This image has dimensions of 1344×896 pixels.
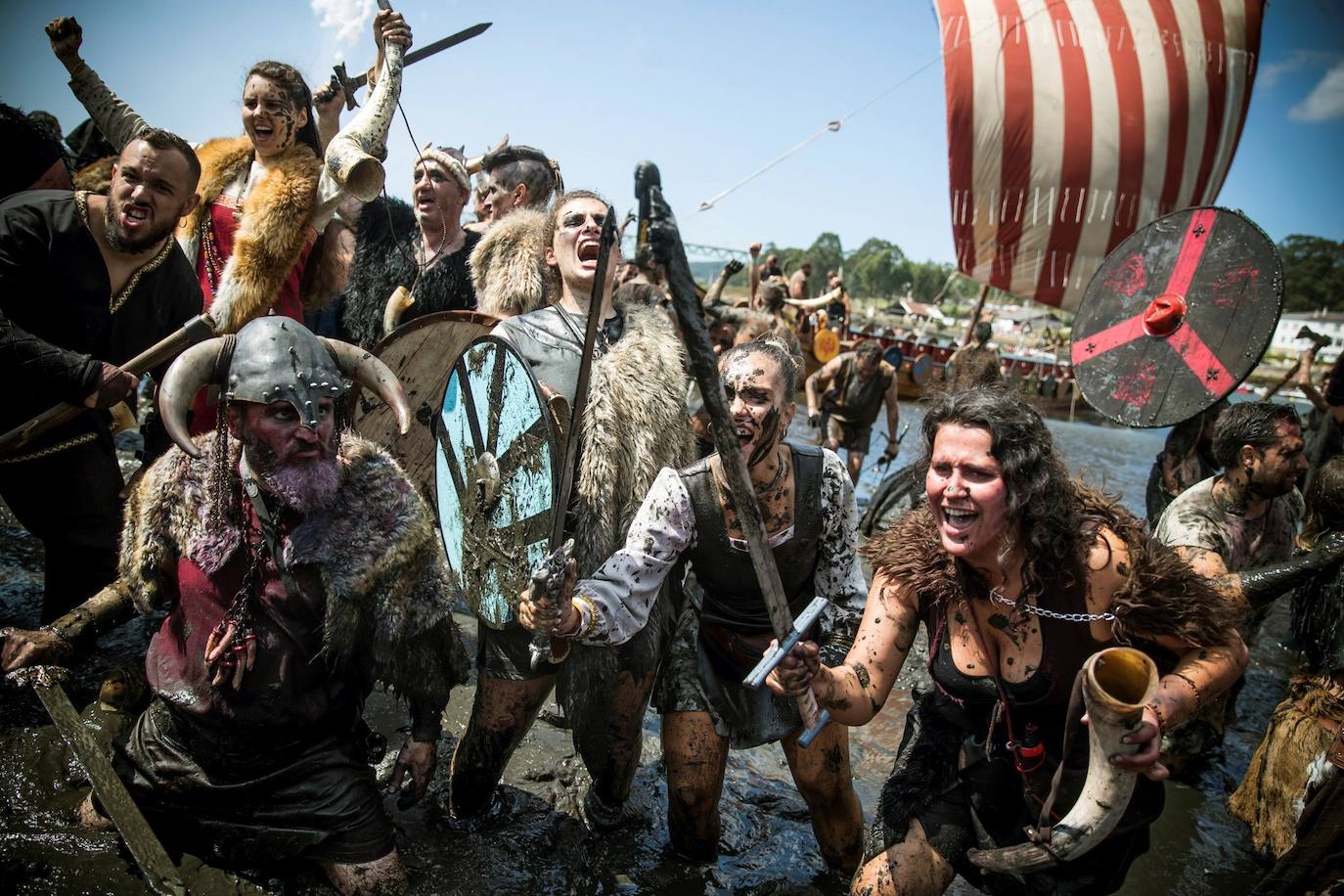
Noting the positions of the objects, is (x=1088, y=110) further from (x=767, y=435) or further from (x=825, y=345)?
(x=767, y=435)

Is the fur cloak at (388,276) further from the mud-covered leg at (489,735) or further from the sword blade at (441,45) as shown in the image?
the mud-covered leg at (489,735)

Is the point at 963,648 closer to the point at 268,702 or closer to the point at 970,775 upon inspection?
the point at 970,775

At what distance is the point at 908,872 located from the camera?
86.9 inches

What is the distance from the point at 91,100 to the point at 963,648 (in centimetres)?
422

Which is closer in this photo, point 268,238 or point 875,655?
point 875,655

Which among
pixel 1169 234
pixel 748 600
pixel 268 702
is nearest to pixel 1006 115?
pixel 1169 234

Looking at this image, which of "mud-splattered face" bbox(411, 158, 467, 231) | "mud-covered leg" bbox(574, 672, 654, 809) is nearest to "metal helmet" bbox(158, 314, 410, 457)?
"mud-covered leg" bbox(574, 672, 654, 809)

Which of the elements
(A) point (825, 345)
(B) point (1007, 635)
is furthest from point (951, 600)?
(A) point (825, 345)

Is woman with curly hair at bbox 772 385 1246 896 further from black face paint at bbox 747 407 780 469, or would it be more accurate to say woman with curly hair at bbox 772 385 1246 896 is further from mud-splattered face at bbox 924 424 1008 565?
black face paint at bbox 747 407 780 469

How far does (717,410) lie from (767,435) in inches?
44.2

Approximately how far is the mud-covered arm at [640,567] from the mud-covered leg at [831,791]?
712 mm

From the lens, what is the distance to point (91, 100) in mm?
3555

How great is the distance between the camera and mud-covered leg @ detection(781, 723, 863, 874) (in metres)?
2.66

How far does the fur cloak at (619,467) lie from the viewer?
2.79 m
